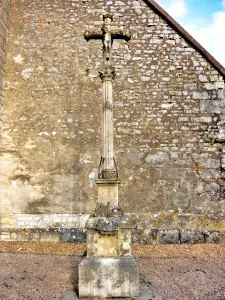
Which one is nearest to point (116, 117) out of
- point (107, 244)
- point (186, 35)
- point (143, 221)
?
point (143, 221)

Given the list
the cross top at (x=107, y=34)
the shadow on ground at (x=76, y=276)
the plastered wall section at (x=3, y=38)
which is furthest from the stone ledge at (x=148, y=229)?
the cross top at (x=107, y=34)

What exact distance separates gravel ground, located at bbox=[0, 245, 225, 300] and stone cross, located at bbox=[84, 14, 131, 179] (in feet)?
5.24

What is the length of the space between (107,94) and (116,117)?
2.92 m

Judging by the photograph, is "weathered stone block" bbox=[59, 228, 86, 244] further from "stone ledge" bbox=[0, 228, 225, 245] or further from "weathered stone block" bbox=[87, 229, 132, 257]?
"weathered stone block" bbox=[87, 229, 132, 257]

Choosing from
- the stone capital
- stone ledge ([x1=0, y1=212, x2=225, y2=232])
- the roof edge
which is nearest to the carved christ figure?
the stone capital

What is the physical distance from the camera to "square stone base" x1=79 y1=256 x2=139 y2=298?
3.27 metres

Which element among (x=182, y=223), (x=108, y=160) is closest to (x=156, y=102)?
(x=182, y=223)

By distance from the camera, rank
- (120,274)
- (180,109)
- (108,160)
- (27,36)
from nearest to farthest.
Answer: (120,274), (108,160), (180,109), (27,36)

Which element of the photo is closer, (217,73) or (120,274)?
(120,274)

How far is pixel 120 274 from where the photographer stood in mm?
3285

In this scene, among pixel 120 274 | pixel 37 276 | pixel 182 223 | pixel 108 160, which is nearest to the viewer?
pixel 120 274

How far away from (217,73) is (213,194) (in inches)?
112

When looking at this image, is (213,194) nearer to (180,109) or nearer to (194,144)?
(194,144)

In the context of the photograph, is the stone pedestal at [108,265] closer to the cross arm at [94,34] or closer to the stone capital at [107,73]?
the stone capital at [107,73]
